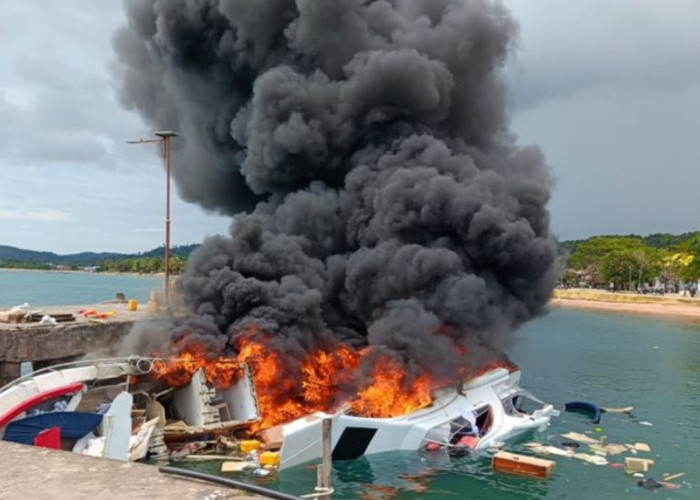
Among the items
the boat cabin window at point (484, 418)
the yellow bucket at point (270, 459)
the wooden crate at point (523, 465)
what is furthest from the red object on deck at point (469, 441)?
the yellow bucket at point (270, 459)

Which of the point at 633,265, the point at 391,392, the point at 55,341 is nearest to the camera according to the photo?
the point at 391,392

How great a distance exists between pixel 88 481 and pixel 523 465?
13793 mm

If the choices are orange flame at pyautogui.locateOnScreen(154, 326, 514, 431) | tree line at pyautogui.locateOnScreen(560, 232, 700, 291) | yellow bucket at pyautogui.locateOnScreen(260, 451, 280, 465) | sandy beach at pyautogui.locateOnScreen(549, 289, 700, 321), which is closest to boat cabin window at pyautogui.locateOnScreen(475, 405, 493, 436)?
orange flame at pyautogui.locateOnScreen(154, 326, 514, 431)

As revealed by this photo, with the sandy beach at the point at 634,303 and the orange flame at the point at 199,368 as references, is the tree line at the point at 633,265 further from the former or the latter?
the orange flame at the point at 199,368

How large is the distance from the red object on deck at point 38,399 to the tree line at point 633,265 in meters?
93.2

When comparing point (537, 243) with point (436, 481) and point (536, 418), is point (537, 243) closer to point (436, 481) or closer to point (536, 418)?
point (536, 418)

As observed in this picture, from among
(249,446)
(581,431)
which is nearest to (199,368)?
(249,446)

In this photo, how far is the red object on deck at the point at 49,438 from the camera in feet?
53.9

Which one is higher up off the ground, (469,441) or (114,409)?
(114,409)

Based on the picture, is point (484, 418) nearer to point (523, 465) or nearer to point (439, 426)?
point (439, 426)

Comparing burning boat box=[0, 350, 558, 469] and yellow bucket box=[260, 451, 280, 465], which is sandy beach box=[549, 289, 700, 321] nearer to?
burning boat box=[0, 350, 558, 469]

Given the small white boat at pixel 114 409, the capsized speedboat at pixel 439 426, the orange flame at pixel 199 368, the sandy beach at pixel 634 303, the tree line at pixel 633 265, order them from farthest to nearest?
the tree line at pixel 633 265, the sandy beach at pixel 634 303, the orange flame at pixel 199 368, the capsized speedboat at pixel 439 426, the small white boat at pixel 114 409

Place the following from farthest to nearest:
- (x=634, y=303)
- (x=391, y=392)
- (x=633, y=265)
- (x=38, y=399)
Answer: (x=633, y=265), (x=634, y=303), (x=391, y=392), (x=38, y=399)

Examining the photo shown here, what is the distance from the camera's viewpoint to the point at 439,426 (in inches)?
835
